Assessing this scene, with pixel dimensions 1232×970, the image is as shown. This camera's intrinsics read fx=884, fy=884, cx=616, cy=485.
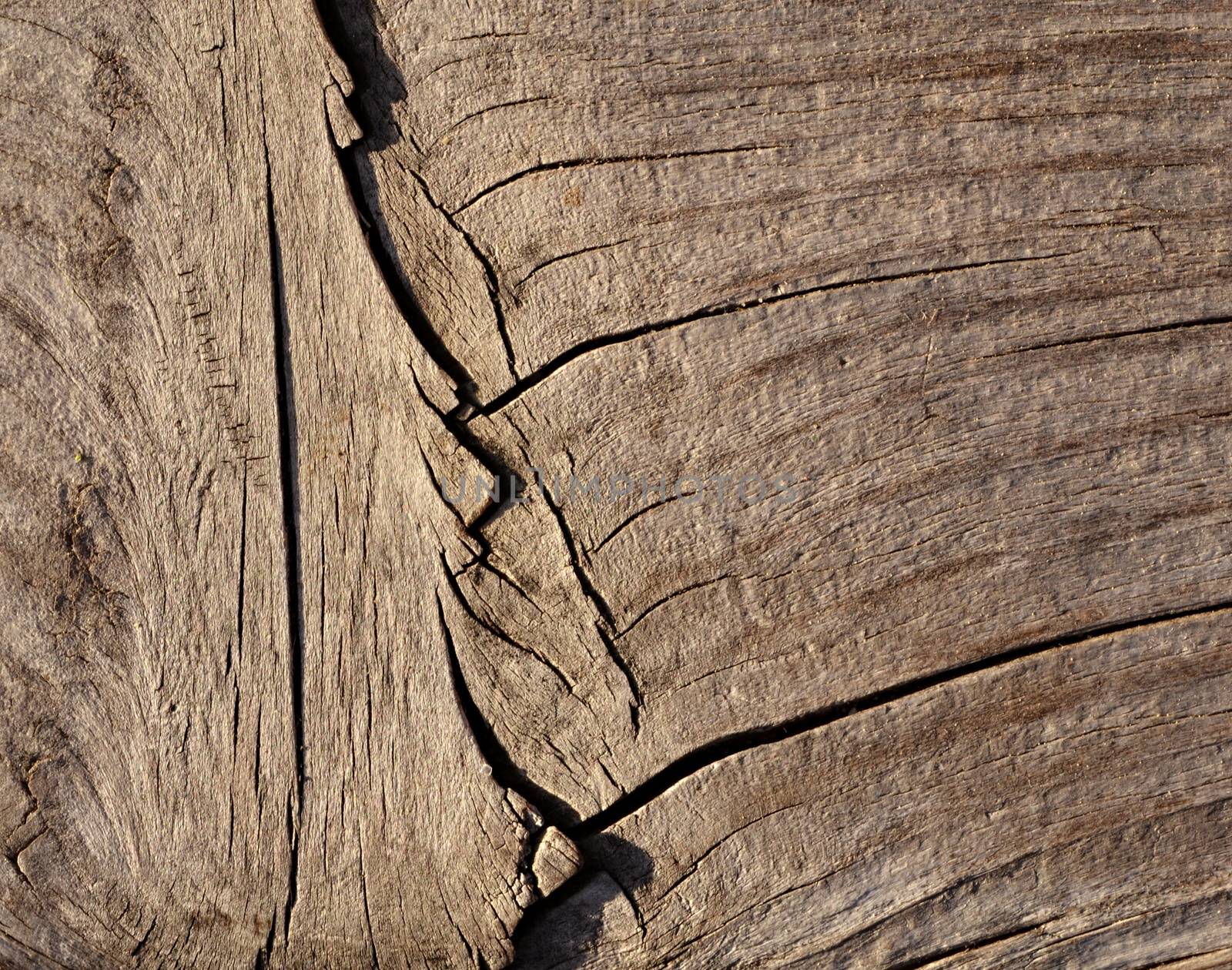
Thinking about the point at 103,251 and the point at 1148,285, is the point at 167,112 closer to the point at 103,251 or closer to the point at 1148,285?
the point at 103,251

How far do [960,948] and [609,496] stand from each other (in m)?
0.98

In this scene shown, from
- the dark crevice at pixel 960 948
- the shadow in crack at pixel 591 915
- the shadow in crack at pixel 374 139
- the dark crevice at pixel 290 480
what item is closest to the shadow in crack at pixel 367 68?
the shadow in crack at pixel 374 139

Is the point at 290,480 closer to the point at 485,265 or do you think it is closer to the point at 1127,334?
the point at 485,265

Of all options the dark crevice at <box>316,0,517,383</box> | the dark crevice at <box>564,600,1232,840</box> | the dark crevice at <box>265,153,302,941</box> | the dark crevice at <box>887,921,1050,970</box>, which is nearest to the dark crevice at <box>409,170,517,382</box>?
the dark crevice at <box>316,0,517,383</box>

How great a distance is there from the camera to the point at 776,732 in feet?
4.96

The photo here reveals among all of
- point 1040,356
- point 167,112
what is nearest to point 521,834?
point 1040,356

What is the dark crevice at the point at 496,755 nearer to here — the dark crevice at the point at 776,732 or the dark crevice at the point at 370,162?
the dark crevice at the point at 776,732

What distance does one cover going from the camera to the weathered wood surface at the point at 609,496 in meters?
1.49

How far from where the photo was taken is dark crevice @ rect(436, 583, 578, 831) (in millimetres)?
1492

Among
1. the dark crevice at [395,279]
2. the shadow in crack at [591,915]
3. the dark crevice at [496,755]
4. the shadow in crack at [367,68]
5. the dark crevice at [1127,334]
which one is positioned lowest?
the shadow in crack at [591,915]

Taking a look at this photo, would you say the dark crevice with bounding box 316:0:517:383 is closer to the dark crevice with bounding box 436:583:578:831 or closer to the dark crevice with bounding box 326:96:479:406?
the dark crevice with bounding box 326:96:479:406

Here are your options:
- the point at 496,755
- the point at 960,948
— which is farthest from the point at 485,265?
the point at 960,948

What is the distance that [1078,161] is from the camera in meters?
1.54

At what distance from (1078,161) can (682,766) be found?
125 centimetres
